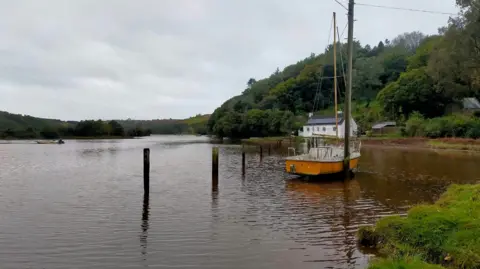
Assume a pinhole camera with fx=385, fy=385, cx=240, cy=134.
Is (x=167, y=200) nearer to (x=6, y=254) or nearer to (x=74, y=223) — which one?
(x=74, y=223)

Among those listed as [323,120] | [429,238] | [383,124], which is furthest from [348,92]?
[323,120]

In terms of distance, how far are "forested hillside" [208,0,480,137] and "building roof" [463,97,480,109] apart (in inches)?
74.2

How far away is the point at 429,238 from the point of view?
9.06m

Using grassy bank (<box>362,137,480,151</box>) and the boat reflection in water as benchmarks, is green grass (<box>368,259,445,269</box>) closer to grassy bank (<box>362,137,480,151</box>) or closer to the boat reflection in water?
the boat reflection in water

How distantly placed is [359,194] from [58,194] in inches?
630

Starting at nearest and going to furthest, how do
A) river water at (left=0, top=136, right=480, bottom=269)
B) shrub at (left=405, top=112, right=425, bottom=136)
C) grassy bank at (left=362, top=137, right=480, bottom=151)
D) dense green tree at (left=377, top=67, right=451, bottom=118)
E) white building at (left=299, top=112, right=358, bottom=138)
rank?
1. river water at (left=0, top=136, right=480, bottom=269)
2. grassy bank at (left=362, top=137, right=480, bottom=151)
3. shrub at (left=405, top=112, right=425, bottom=136)
4. dense green tree at (left=377, top=67, right=451, bottom=118)
5. white building at (left=299, top=112, right=358, bottom=138)

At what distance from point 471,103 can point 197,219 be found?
3265 inches

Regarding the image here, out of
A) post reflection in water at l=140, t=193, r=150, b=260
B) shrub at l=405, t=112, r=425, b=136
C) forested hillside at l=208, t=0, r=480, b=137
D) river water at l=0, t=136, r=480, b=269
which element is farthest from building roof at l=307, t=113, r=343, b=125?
post reflection in water at l=140, t=193, r=150, b=260

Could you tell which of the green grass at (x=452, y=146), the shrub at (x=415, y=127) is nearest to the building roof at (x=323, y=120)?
the shrub at (x=415, y=127)

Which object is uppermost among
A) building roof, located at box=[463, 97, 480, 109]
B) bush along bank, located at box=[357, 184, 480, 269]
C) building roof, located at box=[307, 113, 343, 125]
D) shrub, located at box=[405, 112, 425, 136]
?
building roof, located at box=[463, 97, 480, 109]

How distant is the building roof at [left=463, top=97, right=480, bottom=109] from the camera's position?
261 feet

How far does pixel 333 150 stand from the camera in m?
28.0

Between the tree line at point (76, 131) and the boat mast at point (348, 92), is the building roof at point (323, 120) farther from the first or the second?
the tree line at point (76, 131)

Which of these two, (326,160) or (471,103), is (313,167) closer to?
(326,160)
